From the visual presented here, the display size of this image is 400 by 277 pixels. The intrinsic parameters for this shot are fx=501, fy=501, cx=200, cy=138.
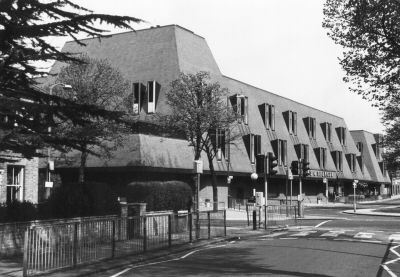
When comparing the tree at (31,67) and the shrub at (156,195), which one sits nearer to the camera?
the tree at (31,67)

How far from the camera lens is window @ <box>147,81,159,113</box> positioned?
151ft

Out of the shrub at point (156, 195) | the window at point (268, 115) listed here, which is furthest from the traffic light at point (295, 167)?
the window at point (268, 115)

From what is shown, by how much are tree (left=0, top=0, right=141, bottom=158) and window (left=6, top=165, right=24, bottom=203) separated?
54.3 ft

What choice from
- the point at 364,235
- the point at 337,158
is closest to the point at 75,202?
the point at 364,235

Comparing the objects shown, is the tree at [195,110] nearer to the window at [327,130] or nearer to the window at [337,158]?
the window at [327,130]

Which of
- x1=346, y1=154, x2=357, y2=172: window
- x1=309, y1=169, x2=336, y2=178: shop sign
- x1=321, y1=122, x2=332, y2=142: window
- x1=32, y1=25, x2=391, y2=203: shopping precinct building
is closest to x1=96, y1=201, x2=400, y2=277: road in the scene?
x1=32, y1=25, x2=391, y2=203: shopping precinct building

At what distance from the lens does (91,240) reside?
1373cm

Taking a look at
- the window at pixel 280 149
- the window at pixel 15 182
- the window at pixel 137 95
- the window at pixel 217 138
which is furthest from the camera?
the window at pixel 280 149

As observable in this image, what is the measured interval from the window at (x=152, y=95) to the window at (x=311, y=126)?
110ft

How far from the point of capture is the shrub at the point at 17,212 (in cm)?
1565

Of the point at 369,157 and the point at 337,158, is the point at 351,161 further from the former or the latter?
the point at 369,157

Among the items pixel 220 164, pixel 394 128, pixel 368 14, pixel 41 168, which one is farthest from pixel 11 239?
pixel 394 128

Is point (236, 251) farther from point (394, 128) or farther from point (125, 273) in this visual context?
point (394, 128)

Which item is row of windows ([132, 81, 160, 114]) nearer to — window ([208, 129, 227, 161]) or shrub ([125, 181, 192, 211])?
window ([208, 129, 227, 161])
